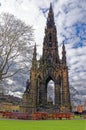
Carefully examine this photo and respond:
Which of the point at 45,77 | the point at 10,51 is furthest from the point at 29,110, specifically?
the point at 10,51

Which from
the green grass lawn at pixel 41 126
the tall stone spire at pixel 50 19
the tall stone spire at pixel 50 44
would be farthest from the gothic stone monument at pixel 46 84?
the green grass lawn at pixel 41 126

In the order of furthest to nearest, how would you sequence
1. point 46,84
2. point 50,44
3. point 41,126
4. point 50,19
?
1. point 50,19
2. point 50,44
3. point 46,84
4. point 41,126

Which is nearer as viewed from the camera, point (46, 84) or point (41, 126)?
point (41, 126)

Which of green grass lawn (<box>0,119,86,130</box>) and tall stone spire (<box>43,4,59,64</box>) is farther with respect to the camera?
tall stone spire (<box>43,4,59,64</box>)

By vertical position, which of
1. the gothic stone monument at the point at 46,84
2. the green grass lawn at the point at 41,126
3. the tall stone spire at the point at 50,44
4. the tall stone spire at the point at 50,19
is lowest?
the green grass lawn at the point at 41,126

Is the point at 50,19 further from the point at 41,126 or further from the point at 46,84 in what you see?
the point at 41,126

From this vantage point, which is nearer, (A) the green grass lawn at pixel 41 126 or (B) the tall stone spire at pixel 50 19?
(A) the green grass lawn at pixel 41 126

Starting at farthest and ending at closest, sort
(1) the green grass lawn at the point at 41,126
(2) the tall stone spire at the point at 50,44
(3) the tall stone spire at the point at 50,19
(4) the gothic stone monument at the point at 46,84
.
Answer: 1. (3) the tall stone spire at the point at 50,19
2. (2) the tall stone spire at the point at 50,44
3. (4) the gothic stone monument at the point at 46,84
4. (1) the green grass lawn at the point at 41,126

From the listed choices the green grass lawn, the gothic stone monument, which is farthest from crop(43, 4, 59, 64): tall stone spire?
the green grass lawn

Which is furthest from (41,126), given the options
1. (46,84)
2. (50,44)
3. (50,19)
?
(50,19)

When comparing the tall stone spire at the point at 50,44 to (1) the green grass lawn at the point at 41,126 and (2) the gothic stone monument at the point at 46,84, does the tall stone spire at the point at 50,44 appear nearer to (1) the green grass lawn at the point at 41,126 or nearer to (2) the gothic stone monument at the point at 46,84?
(2) the gothic stone monument at the point at 46,84

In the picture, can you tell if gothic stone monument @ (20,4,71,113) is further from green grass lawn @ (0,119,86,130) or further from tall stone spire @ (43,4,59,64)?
green grass lawn @ (0,119,86,130)

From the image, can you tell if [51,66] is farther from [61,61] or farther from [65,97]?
[65,97]

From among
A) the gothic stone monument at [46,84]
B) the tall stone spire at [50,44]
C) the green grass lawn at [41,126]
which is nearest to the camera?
the green grass lawn at [41,126]
